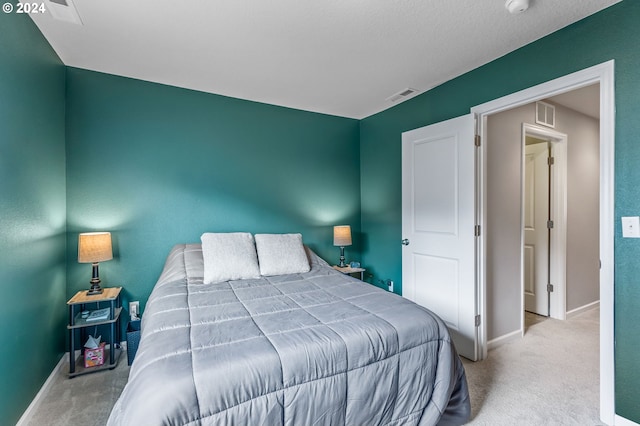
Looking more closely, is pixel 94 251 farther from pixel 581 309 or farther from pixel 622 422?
pixel 581 309

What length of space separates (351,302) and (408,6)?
1830 mm

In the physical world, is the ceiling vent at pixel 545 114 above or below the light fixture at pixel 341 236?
above

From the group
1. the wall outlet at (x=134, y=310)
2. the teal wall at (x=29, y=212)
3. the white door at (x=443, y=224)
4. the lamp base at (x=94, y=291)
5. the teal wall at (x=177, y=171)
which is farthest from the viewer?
the wall outlet at (x=134, y=310)

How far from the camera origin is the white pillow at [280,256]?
2623 mm

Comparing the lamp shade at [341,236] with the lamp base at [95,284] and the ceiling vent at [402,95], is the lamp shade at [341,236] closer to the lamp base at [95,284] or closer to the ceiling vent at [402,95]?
the ceiling vent at [402,95]

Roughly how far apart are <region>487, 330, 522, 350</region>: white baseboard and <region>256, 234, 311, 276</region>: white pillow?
5.96ft

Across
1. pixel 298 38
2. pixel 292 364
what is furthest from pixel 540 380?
pixel 298 38

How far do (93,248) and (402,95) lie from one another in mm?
3153

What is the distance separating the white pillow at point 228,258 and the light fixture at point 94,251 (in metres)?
0.73

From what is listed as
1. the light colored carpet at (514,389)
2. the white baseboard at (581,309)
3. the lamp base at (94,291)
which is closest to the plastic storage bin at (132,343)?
the light colored carpet at (514,389)

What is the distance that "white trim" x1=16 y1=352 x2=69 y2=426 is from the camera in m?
1.72

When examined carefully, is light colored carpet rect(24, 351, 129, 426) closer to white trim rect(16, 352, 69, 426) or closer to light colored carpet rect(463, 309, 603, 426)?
white trim rect(16, 352, 69, 426)

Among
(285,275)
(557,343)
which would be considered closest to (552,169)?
(557,343)

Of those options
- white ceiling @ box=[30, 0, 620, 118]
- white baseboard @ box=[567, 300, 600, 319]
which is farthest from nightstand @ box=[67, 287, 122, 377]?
white baseboard @ box=[567, 300, 600, 319]
